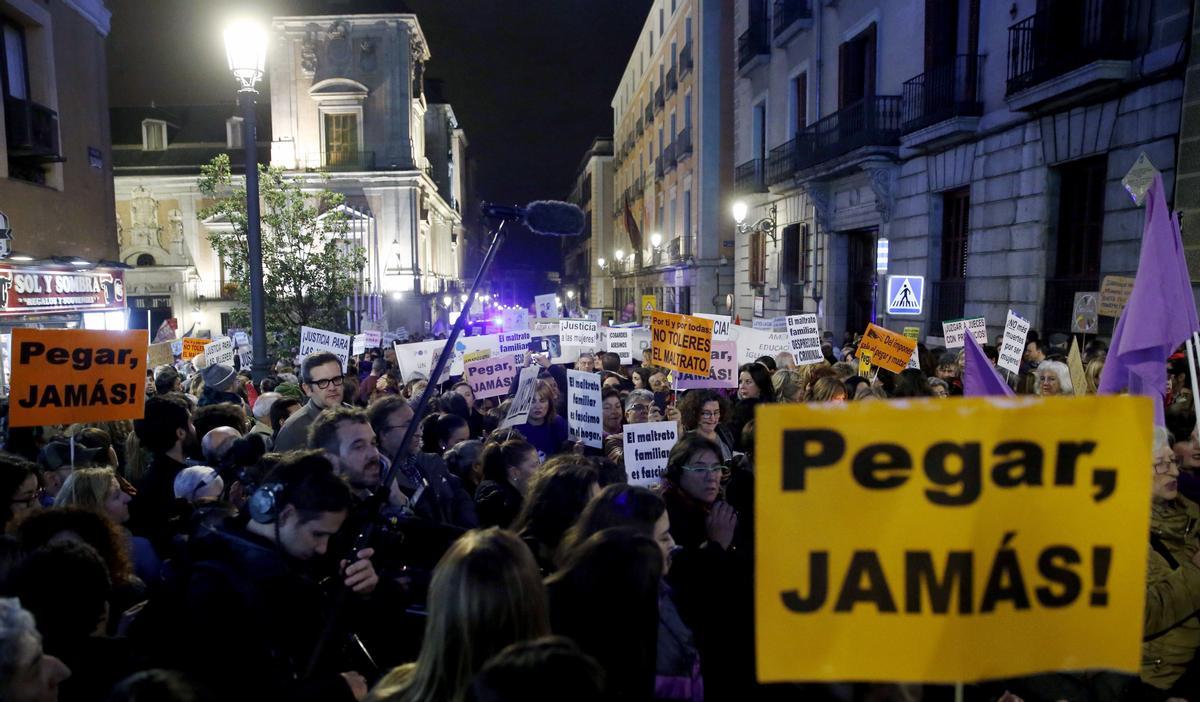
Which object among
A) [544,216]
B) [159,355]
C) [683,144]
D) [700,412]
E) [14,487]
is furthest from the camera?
[683,144]

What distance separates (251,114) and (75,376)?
12.2ft

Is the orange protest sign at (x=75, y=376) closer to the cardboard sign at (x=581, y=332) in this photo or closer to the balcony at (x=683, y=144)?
the cardboard sign at (x=581, y=332)

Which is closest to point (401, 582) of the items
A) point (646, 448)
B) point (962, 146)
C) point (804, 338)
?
point (646, 448)

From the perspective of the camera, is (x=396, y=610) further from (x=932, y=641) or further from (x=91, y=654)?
(x=932, y=641)

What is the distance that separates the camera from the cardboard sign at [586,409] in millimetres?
6578

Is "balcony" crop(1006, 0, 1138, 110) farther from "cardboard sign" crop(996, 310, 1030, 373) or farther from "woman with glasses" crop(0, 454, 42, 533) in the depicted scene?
"woman with glasses" crop(0, 454, 42, 533)

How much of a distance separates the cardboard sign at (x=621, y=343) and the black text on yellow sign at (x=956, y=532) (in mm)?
9136

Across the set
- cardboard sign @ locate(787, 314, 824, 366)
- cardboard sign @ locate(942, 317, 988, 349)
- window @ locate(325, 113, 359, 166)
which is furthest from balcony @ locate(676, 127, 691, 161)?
cardboard sign @ locate(787, 314, 824, 366)

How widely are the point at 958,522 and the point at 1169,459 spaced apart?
7.20 ft

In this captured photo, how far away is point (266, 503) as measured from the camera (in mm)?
2754

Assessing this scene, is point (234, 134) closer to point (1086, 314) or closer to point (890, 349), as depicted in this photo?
point (890, 349)

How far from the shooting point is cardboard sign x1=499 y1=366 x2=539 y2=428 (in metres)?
6.34

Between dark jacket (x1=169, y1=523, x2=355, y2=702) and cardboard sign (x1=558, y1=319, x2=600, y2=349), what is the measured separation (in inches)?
317

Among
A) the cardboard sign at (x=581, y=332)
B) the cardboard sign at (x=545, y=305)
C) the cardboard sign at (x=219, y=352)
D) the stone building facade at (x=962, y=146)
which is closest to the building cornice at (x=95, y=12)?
the cardboard sign at (x=219, y=352)
